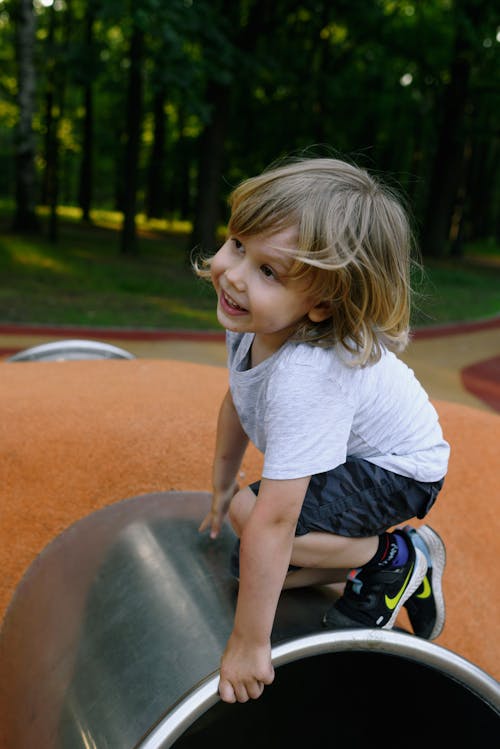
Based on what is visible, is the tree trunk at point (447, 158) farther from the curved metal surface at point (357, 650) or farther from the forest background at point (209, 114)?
the curved metal surface at point (357, 650)

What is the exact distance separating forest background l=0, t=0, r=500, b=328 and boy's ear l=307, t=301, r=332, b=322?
0.50 metres

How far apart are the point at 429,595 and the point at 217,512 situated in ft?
2.25

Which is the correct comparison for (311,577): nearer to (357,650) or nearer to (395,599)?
(395,599)

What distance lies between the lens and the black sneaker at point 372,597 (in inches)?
71.2

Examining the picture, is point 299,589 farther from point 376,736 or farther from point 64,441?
point 64,441

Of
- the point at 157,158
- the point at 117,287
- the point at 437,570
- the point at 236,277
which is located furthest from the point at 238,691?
the point at 157,158

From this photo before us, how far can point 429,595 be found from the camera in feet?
7.06

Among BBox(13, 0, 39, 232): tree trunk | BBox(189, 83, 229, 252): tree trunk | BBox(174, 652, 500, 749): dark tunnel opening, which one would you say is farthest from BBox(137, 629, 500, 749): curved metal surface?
BBox(13, 0, 39, 232): tree trunk

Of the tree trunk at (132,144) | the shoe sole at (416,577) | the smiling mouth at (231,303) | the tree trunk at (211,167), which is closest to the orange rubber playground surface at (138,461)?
the shoe sole at (416,577)

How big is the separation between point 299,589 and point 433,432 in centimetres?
55

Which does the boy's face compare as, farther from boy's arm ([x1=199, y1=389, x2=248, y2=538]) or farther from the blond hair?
boy's arm ([x1=199, y1=389, x2=248, y2=538])

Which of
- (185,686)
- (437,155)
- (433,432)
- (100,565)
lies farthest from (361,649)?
(437,155)

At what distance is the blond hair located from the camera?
4.76 feet

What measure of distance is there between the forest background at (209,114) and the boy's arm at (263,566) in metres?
0.90
